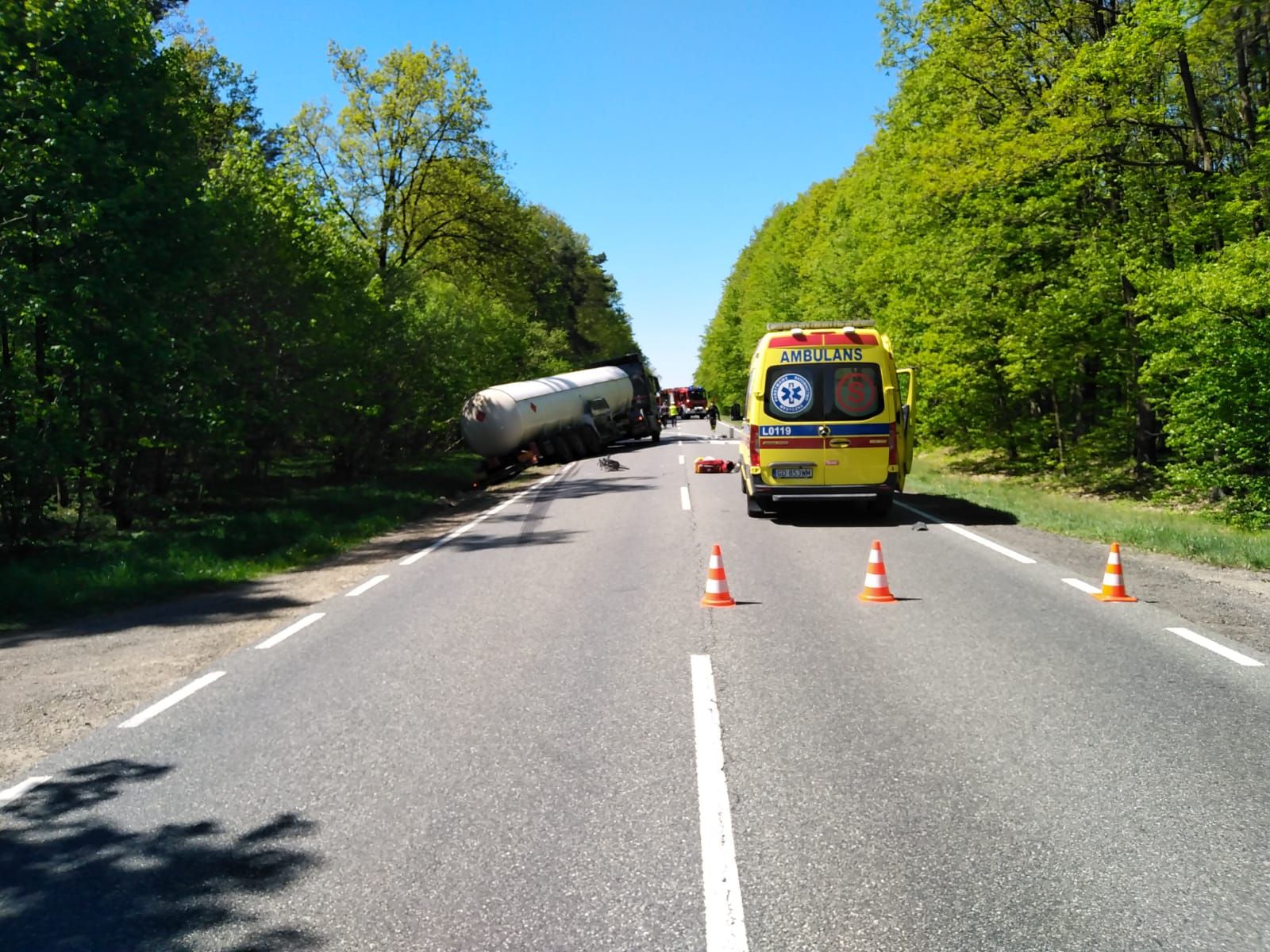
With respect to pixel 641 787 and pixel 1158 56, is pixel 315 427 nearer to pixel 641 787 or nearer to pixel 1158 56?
pixel 1158 56

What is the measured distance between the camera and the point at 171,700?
21.5 ft

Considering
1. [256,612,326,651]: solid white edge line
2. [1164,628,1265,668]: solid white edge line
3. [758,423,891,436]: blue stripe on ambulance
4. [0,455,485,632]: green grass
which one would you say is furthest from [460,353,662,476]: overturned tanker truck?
[1164,628,1265,668]: solid white edge line

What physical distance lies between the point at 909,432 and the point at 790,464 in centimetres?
257

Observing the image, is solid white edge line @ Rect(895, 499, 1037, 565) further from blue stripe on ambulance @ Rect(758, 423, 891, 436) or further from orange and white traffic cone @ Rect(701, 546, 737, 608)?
orange and white traffic cone @ Rect(701, 546, 737, 608)

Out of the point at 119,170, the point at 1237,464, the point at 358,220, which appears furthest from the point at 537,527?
the point at 358,220

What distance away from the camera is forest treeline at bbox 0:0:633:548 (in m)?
13.5

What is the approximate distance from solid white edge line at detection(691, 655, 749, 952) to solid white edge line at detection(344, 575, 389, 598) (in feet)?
19.1

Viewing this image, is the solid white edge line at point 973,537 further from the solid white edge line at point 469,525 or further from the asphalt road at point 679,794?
the solid white edge line at point 469,525

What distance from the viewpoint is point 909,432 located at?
16.2m

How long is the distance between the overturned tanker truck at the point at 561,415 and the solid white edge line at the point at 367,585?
60.6 feet

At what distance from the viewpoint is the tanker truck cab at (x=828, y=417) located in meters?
14.8

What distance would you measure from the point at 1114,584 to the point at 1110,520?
846 cm

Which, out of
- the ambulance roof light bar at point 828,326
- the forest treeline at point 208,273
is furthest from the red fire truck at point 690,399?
the ambulance roof light bar at point 828,326

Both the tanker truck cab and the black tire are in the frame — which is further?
the black tire
